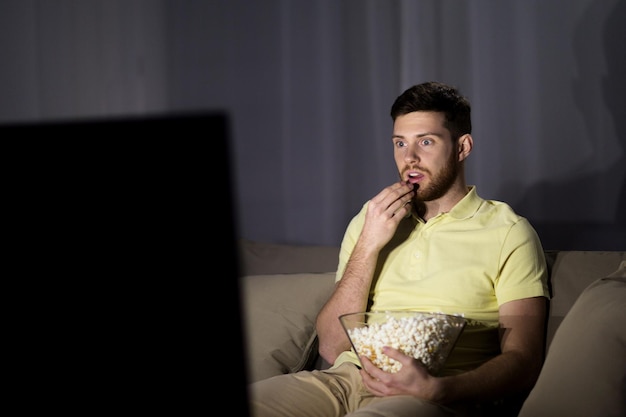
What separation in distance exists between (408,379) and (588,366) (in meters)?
0.30

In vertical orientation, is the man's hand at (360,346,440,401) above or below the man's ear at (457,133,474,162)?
below

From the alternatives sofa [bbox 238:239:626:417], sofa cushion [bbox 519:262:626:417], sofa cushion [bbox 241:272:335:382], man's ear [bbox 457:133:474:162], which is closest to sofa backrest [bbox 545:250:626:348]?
sofa [bbox 238:239:626:417]

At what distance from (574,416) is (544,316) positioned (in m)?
0.46

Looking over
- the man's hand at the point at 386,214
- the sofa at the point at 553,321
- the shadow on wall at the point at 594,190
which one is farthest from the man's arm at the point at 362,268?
the shadow on wall at the point at 594,190

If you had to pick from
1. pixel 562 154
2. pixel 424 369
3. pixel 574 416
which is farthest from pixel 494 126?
pixel 574 416

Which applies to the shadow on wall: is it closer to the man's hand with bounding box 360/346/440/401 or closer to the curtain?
the curtain

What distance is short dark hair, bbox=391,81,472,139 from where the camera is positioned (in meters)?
1.68

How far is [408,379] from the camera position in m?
1.24

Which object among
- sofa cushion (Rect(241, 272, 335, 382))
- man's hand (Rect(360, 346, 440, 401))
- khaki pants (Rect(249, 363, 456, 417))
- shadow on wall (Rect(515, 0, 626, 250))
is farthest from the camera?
shadow on wall (Rect(515, 0, 626, 250))

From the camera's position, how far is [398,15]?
2.36m

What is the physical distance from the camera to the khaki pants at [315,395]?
1.39 m

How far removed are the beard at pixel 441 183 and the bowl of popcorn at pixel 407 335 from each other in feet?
1.48

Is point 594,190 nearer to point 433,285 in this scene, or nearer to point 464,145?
point 464,145

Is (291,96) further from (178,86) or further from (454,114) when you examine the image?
A: (454,114)
